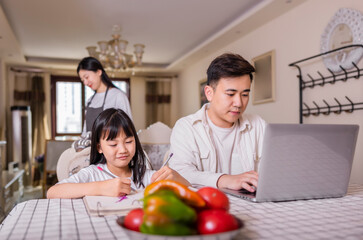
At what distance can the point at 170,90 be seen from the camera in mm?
7578

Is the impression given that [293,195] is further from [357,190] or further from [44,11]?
[44,11]

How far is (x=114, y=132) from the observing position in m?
1.27

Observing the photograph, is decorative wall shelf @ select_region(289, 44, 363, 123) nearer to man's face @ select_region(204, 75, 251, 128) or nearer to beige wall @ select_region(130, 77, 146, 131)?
man's face @ select_region(204, 75, 251, 128)

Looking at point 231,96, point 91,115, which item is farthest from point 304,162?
point 91,115

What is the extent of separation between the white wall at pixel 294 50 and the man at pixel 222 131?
1.77 meters

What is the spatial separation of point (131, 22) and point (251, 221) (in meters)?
4.01

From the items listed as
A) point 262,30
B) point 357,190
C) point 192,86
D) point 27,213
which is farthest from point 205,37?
point 27,213

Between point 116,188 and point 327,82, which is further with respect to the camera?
point 327,82

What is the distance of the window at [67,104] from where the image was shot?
22.6 feet

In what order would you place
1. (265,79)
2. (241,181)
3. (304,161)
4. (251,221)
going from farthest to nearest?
(265,79) → (241,181) → (304,161) → (251,221)

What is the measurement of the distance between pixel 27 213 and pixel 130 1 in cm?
323

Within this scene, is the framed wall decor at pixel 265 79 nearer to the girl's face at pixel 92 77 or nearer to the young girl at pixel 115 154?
the girl's face at pixel 92 77

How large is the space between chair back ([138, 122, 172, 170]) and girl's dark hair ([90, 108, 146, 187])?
1.07 meters

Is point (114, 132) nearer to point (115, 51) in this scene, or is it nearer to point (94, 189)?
point (94, 189)
